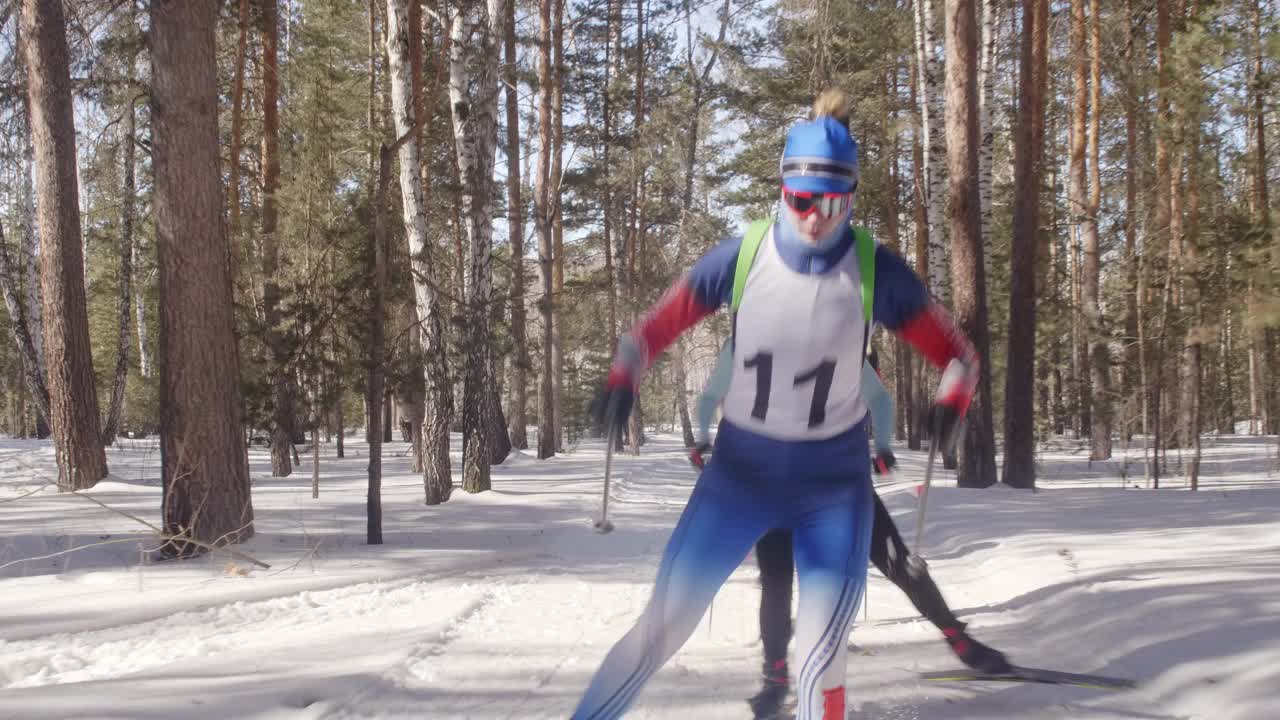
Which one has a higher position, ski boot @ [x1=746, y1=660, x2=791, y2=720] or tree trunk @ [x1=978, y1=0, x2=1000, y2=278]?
tree trunk @ [x1=978, y1=0, x2=1000, y2=278]

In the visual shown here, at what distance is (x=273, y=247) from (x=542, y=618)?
10419 millimetres

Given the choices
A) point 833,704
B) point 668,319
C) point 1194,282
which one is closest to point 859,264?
point 668,319

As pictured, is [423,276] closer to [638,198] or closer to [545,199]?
[545,199]

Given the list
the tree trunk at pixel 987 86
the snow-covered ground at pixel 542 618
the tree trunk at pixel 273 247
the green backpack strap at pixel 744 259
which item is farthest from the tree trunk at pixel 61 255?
the tree trunk at pixel 987 86

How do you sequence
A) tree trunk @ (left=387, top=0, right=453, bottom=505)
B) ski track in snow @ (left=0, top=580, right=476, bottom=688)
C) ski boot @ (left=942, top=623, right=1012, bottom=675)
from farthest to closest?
tree trunk @ (left=387, top=0, right=453, bottom=505) < ski track in snow @ (left=0, top=580, right=476, bottom=688) < ski boot @ (left=942, top=623, right=1012, bottom=675)

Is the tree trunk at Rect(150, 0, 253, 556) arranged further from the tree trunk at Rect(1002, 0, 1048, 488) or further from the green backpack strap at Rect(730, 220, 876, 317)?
the tree trunk at Rect(1002, 0, 1048, 488)

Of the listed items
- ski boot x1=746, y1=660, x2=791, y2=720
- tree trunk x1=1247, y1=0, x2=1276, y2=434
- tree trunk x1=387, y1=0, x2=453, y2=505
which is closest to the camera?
ski boot x1=746, y1=660, x2=791, y2=720

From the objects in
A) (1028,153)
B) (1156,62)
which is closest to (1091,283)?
(1156,62)

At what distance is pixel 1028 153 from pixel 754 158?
50.8 ft

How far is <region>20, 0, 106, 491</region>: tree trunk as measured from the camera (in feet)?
34.3

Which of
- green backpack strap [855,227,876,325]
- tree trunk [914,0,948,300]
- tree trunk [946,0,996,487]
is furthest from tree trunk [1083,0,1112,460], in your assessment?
green backpack strap [855,227,876,325]

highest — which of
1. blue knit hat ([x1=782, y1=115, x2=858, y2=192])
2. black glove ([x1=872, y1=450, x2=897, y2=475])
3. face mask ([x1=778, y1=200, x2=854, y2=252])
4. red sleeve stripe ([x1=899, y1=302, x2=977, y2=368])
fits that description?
blue knit hat ([x1=782, y1=115, x2=858, y2=192])

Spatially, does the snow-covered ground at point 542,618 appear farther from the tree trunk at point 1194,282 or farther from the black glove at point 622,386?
the tree trunk at point 1194,282

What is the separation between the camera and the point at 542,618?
16.6 feet
